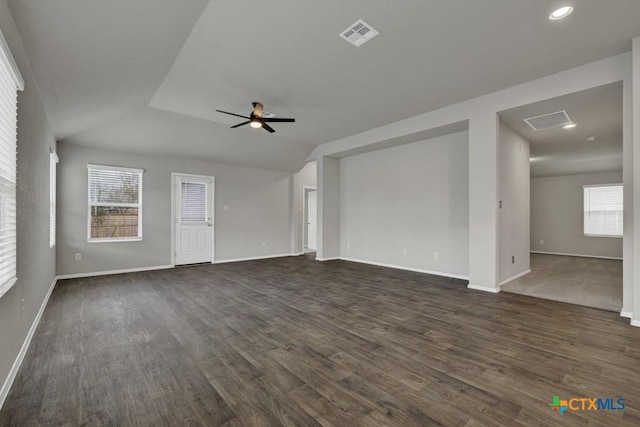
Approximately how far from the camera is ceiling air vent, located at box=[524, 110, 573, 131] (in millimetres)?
4123

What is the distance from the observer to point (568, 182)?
27.0 feet

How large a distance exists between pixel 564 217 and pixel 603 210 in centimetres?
84

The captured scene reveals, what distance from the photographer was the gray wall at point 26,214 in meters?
1.86

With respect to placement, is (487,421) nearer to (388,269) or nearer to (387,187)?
(388,269)

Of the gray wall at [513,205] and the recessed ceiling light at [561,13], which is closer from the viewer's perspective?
the recessed ceiling light at [561,13]

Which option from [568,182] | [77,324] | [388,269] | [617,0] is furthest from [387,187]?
[568,182]

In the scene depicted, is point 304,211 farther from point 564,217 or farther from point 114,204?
point 564,217

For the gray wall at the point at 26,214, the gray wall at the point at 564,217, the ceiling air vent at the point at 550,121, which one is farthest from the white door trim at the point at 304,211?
the gray wall at the point at 564,217

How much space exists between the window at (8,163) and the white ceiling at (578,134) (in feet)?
17.2

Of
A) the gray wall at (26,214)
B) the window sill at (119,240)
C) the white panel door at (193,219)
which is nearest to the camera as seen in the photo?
the gray wall at (26,214)

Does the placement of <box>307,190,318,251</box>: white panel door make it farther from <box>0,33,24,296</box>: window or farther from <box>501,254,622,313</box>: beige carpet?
<box>0,33,24,296</box>: window

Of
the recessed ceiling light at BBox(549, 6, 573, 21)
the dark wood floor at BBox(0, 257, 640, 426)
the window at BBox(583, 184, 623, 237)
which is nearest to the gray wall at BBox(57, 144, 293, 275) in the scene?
the dark wood floor at BBox(0, 257, 640, 426)

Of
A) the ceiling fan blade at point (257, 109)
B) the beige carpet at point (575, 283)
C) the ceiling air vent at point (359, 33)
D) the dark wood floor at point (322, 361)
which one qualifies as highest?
the ceiling air vent at point (359, 33)

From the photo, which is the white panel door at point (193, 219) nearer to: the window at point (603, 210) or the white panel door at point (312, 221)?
the white panel door at point (312, 221)
